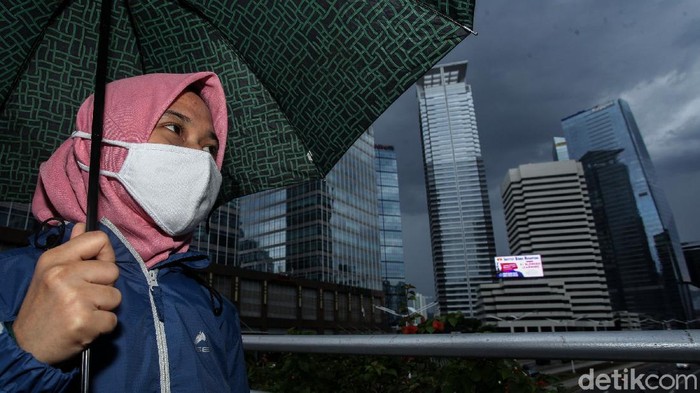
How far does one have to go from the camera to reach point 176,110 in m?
1.55

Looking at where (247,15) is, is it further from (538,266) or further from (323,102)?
(538,266)

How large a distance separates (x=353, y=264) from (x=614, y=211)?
161 meters

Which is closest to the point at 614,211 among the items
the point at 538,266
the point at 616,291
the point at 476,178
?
the point at 616,291

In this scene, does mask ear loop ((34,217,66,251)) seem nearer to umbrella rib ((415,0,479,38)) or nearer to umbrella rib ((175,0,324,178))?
umbrella rib ((175,0,324,178))

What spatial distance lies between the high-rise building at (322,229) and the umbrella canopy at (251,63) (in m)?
58.4

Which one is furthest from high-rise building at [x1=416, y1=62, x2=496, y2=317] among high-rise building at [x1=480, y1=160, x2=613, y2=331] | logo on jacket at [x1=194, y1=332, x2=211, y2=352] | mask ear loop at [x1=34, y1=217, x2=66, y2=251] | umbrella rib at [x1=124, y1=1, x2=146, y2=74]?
mask ear loop at [x1=34, y1=217, x2=66, y2=251]

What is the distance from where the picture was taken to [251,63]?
2.00 m

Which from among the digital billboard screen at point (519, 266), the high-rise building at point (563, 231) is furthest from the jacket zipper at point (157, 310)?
the high-rise building at point (563, 231)

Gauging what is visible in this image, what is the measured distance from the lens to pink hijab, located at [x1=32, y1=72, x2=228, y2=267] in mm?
1277

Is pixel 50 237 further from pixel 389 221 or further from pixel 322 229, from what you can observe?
pixel 389 221

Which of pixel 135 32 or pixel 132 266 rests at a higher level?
pixel 135 32

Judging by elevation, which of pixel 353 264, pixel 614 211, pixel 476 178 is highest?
pixel 476 178

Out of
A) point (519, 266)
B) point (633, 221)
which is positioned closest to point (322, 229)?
point (519, 266)

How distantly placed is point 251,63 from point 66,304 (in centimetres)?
156
